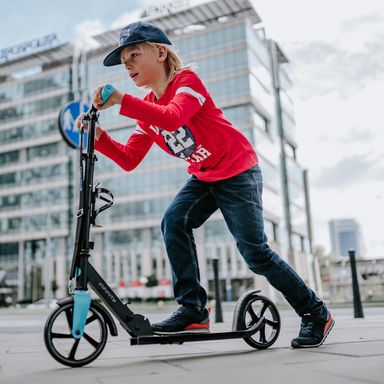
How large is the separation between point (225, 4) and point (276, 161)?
56.6 ft

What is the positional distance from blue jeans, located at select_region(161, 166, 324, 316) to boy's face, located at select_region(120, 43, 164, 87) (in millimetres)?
739

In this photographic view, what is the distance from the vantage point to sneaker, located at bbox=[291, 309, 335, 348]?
333 cm

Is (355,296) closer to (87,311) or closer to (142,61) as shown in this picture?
(142,61)

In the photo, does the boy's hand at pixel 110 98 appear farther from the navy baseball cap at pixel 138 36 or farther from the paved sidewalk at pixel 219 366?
the paved sidewalk at pixel 219 366

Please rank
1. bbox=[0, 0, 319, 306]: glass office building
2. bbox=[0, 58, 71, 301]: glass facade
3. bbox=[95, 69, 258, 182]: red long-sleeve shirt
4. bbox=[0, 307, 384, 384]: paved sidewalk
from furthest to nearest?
bbox=[0, 58, 71, 301]: glass facade < bbox=[0, 0, 319, 306]: glass office building < bbox=[95, 69, 258, 182]: red long-sleeve shirt < bbox=[0, 307, 384, 384]: paved sidewalk

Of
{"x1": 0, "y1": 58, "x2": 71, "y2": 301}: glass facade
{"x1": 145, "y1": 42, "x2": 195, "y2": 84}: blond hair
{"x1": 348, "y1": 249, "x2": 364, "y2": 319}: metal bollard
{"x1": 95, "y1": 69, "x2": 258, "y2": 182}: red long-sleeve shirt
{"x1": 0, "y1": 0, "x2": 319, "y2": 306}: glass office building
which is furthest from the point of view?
{"x1": 0, "y1": 58, "x2": 71, "y2": 301}: glass facade

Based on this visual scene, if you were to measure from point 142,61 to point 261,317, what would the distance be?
5.81 feet

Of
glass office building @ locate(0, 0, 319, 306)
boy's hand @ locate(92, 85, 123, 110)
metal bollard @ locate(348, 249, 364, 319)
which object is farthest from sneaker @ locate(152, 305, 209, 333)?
glass office building @ locate(0, 0, 319, 306)

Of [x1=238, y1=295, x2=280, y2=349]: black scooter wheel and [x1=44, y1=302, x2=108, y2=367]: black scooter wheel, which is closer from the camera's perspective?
[x1=44, y1=302, x2=108, y2=367]: black scooter wheel

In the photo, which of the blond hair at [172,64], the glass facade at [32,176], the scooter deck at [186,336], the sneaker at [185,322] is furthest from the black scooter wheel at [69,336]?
the glass facade at [32,176]

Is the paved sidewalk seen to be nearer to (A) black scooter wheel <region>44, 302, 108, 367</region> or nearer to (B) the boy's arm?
(A) black scooter wheel <region>44, 302, 108, 367</region>

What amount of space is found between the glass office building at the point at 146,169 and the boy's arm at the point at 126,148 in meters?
45.9

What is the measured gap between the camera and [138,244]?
5694 centimetres

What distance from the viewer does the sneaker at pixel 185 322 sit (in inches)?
121
